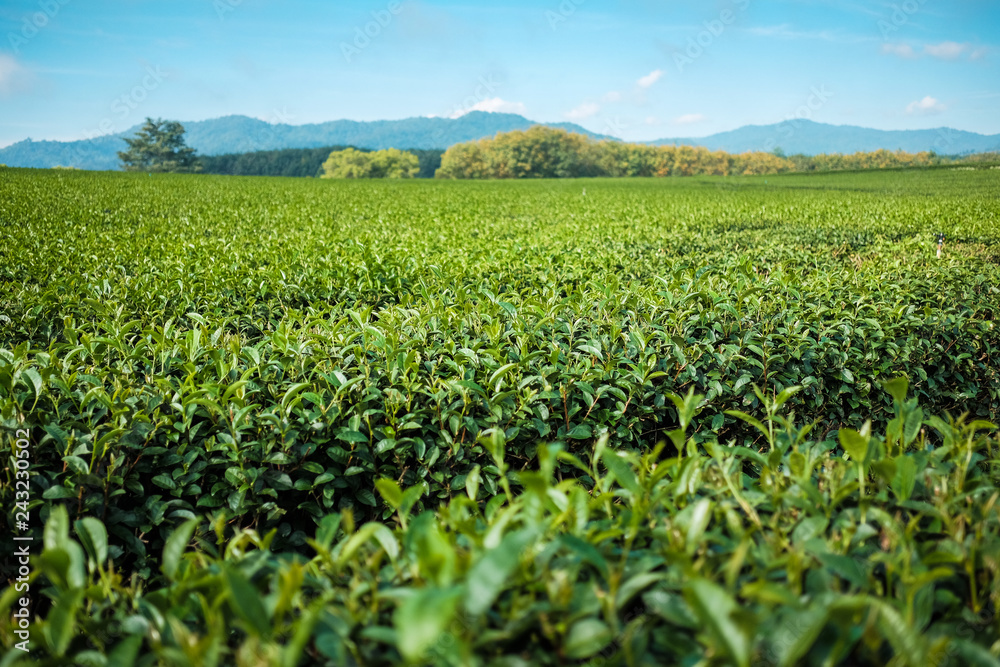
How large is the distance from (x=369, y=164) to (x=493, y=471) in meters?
107

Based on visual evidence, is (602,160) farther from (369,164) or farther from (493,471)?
(493,471)

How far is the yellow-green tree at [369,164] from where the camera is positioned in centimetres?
10119

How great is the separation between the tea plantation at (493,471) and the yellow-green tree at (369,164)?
10200cm

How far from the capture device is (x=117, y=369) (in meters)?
2.59

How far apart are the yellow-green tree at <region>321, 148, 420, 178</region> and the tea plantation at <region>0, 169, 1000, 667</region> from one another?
335 feet

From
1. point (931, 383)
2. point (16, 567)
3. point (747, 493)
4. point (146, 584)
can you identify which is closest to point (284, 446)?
point (146, 584)

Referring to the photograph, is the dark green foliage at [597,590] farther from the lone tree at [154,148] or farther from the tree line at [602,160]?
the lone tree at [154,148]

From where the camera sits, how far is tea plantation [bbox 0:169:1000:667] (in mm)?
966

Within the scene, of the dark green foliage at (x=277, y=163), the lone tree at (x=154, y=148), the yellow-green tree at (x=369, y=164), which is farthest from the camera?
the dark green foliage at (x=277, y=163)

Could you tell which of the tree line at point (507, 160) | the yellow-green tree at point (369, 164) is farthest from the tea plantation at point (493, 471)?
the yellow-green tree at point (369, 164)

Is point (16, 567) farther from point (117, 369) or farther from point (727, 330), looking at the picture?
point (727, 330)

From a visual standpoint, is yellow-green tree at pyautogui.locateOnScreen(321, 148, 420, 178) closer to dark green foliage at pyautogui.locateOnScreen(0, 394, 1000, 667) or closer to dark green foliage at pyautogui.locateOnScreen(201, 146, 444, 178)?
dark green foliage at pyautogui.locateOnScreen(201, 146, 444, 178)

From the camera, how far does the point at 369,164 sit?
333 ft

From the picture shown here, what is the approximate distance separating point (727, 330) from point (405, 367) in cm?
220
